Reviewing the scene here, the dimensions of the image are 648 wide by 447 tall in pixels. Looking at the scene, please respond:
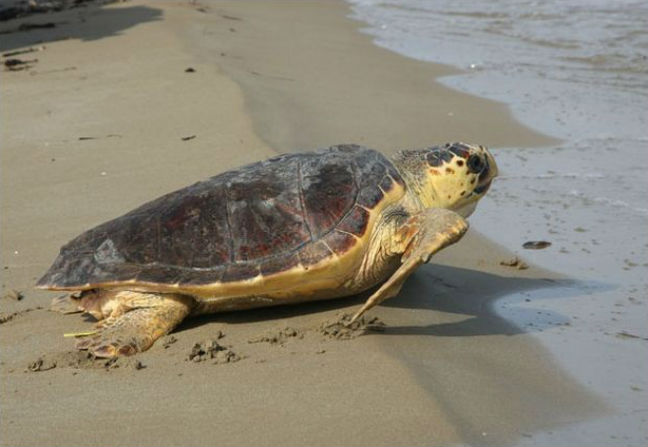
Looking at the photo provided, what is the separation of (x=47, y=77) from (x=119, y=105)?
4.60ft

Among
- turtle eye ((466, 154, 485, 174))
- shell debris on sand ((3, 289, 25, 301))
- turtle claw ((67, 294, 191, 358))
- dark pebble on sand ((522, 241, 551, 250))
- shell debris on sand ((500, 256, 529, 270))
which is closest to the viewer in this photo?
turtle claw ((67, 294, 191, 358))

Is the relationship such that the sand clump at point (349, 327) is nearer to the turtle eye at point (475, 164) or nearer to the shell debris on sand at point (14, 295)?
the turtle eye at point (475, 164)

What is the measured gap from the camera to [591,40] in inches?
415

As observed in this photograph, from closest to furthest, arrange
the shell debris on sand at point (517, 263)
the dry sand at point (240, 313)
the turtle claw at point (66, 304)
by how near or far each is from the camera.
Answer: the dry sand at point (240, 313) < the turtle claw at point (66, 304) < the shell debris on sand at point (517, 263)

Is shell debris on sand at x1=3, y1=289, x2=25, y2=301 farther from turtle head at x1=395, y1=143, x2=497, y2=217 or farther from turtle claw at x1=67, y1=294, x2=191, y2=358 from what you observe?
turtle head at x1=395, y1=143, x2=497, y2=217

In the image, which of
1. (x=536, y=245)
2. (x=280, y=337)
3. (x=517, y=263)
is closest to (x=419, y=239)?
(x=280, y=337)

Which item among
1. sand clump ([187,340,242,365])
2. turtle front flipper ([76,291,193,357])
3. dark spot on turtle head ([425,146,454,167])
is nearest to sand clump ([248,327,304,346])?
sand clump ([187,340,242,365])

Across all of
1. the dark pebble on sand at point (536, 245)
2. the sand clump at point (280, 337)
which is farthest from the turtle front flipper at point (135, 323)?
the dark pebble on sand at point (536, 245)

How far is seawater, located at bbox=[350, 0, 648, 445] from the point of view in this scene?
11.1ft

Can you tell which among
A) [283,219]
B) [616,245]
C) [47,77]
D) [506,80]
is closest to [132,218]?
[283,219]

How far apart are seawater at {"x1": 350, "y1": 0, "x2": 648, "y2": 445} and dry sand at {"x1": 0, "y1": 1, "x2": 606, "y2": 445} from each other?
0.15 meters

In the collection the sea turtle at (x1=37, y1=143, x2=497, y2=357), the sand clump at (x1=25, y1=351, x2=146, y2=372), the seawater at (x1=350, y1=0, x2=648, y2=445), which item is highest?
the sea turtle at (x1=37, y1=143, x2=497, y2=357)

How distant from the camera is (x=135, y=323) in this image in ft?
11.7

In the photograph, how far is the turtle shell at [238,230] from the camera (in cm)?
365
